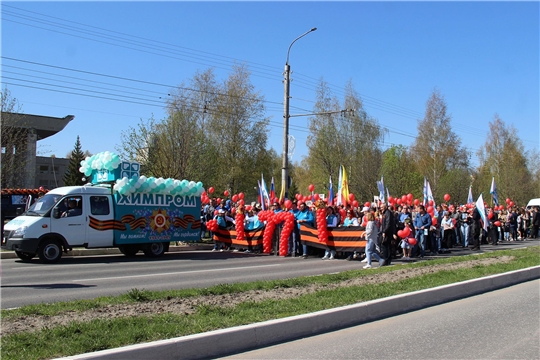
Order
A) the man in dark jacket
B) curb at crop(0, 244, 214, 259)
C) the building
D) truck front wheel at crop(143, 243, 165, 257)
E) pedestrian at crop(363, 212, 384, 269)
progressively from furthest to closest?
1. the building
2. truck front wheel at crop(143, 243, 165, 257)
3. curb at crop(0, 244, 214, 259)
4. the man in dark jacket
5. pedestrian at crop(363, 212, 384, 269)

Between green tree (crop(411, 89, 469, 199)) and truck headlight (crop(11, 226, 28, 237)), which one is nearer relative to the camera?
truck headlight (crop(11, 226, 28, 237))

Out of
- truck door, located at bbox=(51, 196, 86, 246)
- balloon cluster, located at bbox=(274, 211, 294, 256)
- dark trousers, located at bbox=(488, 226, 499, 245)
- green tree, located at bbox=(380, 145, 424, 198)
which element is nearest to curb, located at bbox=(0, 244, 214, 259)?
truck door, located at bbox=(51, 196, 86, 246)

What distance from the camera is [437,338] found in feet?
23.1

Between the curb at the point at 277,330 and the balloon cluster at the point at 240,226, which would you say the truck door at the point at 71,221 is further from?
the curb at the point at 277,330

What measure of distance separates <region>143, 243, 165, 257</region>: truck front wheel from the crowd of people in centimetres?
356

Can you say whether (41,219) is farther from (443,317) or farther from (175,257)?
(443,317)

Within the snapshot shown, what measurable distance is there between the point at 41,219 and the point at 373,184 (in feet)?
118

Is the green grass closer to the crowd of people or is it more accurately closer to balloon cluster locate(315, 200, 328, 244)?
the crowd of people

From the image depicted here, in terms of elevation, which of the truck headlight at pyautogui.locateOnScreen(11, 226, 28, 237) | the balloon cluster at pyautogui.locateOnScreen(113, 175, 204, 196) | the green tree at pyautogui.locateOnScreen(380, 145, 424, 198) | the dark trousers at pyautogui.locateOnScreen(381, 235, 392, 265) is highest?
the green tree at pyautogui.locateOnScreen(380, 145, 424, 198)

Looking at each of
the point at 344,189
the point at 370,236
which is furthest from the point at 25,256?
the point at 344,189

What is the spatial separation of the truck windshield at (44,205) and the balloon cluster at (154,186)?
1934 mm

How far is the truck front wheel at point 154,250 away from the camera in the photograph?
18.4 metres

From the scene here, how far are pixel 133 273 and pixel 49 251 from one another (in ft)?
11.6

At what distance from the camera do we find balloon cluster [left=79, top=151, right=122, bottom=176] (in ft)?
57.4
